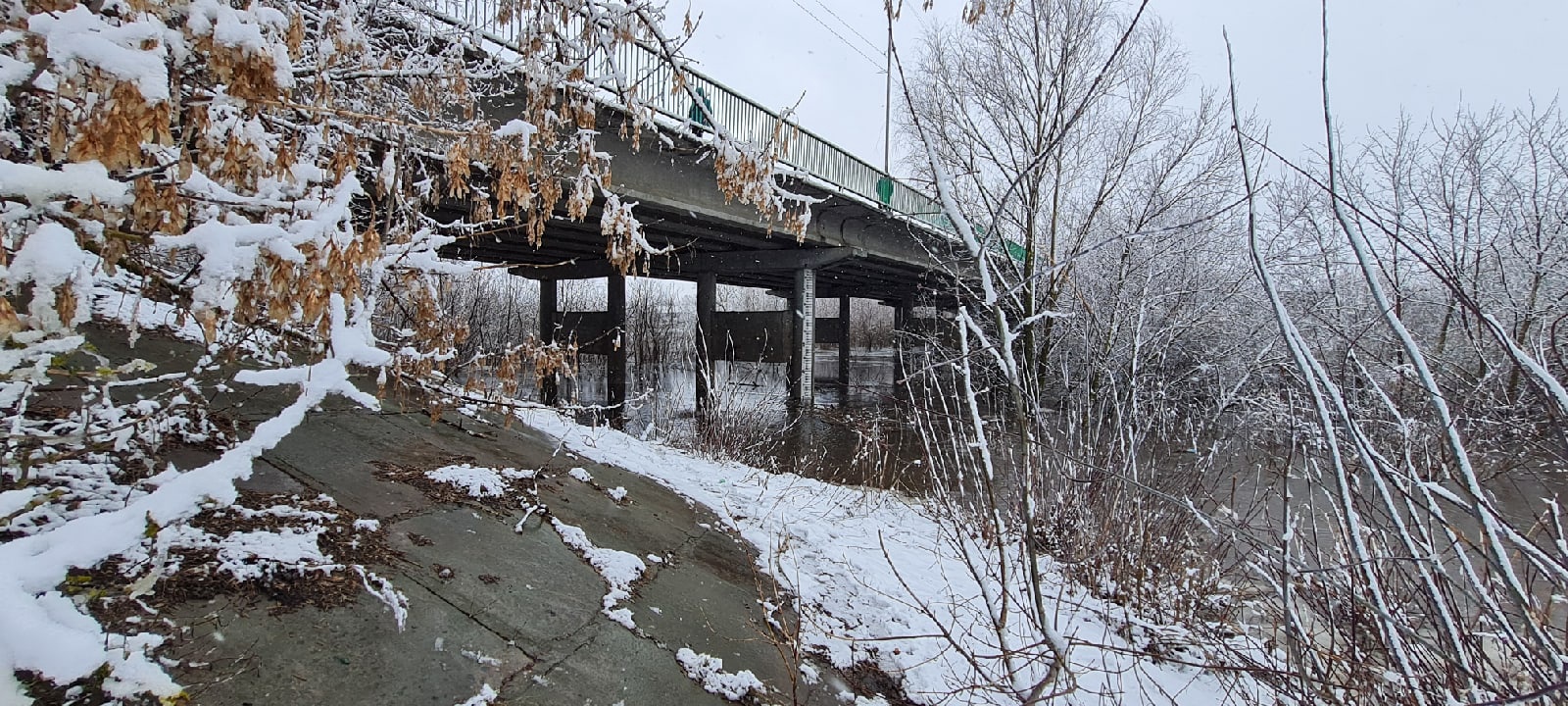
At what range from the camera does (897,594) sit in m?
3.61

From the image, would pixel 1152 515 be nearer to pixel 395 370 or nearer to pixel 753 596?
pixel 753 596

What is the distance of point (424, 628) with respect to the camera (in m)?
2.05

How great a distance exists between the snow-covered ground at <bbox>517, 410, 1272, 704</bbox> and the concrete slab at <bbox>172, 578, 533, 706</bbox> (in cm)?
116

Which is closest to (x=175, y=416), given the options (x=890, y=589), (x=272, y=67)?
(x=272, y=67)

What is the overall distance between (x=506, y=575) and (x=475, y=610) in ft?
0.98

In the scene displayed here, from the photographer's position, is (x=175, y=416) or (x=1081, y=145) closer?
(x=175, y=416)

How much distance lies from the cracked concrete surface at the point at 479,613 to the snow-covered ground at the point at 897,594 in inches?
13.6

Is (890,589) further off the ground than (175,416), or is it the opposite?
(175,416)

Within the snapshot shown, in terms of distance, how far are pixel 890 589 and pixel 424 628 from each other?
236 cm

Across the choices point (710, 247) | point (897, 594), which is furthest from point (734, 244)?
point (897, 594)

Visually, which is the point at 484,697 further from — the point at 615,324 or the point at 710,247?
the point at 615,324

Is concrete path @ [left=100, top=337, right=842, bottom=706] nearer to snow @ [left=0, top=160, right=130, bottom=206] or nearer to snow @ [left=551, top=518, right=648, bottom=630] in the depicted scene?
snow @ [left=551, top=518, right=648, bottom=630]

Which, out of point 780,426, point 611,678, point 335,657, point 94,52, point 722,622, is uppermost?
point 94,52

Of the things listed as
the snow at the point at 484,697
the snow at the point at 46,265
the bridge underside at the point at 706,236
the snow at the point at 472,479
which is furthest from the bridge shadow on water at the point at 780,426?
the bridge underside at the point at 706,236
